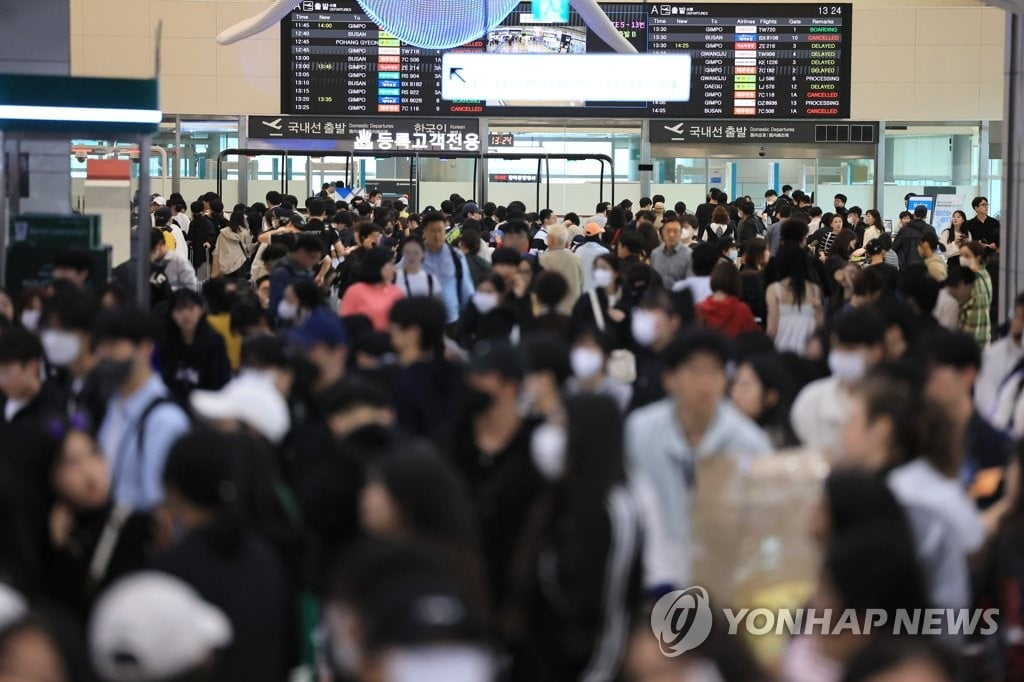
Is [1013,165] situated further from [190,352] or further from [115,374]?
[115,374]

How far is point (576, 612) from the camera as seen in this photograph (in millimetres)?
3549

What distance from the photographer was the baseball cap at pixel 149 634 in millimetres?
2781

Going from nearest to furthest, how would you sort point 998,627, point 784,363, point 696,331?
point 998,627
point 696,331
point 784,363

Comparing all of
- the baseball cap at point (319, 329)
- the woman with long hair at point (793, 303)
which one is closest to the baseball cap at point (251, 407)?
the baseball cap at point (319, 329)

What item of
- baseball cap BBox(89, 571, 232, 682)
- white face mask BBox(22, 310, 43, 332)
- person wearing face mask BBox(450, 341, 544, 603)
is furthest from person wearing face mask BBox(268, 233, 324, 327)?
baseball cap BBox(89, 571, 232, 682)

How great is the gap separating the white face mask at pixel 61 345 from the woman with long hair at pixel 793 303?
394cm

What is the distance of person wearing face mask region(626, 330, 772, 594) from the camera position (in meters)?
4.64

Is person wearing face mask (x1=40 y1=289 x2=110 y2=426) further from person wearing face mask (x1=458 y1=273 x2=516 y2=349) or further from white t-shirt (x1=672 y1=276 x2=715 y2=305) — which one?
white t-shirt (x1=672 y1=276 x2=715 y2=305)

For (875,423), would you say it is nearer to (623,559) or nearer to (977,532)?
(977,532)

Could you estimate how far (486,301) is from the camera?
8.38m

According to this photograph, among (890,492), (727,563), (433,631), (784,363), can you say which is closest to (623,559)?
(890,492)

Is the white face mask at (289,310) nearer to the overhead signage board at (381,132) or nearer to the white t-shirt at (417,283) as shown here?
the white t-shirt at (417,283)

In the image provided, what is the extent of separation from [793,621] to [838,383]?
1.79 meters

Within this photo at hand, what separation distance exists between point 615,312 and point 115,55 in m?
14.8
